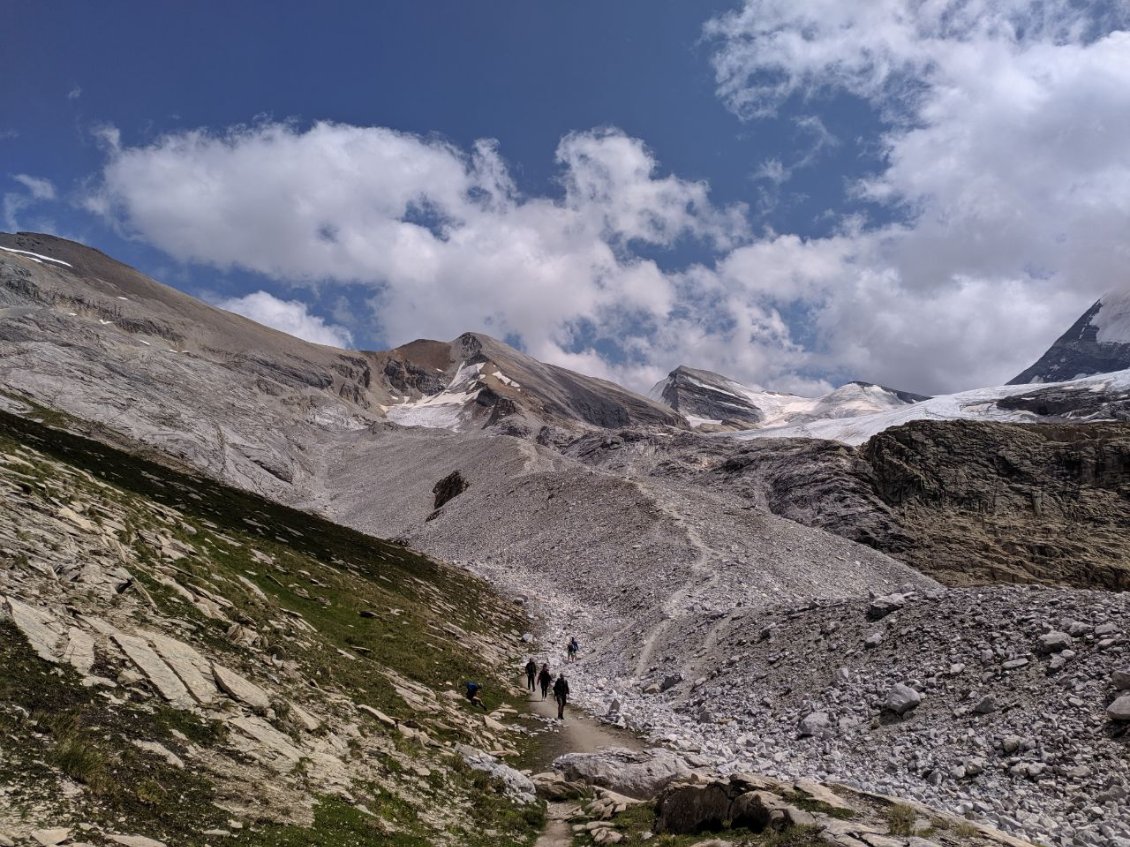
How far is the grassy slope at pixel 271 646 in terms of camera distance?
415 inches

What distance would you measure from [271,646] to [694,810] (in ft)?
40.9

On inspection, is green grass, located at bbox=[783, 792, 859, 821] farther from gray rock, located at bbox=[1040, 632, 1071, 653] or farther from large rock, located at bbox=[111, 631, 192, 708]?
large rock, located at bbox=[111, 631, 192, 708]

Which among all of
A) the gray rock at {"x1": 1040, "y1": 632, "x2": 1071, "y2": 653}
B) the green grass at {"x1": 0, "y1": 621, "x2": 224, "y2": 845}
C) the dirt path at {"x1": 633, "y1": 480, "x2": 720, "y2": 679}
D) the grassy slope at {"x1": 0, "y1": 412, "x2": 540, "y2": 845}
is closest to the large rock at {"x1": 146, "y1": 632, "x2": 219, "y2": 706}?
the grassy slope at {"x1": 0, "y1": 412, "x2": 540, "y2": 845}

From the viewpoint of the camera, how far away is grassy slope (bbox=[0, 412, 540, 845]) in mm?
10531

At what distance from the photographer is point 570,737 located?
79.9ft

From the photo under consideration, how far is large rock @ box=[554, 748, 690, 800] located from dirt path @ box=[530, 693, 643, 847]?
1343mm

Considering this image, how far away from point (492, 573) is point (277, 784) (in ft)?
170

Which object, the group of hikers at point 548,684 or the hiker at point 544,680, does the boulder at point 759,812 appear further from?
the hiker at point 544,680

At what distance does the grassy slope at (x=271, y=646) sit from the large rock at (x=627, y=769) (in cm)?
301

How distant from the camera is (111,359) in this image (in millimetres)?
148625

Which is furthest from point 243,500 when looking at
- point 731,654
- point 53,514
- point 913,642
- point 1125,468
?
point 1125,468

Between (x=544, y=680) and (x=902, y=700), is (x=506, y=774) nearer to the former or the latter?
(x=544, y=680)

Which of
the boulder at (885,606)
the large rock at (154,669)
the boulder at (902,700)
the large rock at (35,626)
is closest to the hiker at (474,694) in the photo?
the large rock at (154,669)

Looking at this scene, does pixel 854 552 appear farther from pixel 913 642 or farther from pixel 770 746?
pixel 770 746
